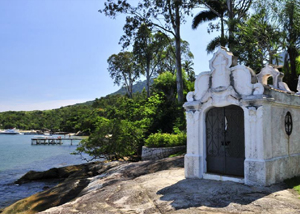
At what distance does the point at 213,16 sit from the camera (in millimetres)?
29312

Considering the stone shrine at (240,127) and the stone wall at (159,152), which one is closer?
the stone shrine at (240,127)

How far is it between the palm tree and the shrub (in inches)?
441

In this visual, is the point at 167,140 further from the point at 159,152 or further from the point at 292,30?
the point at 292,30

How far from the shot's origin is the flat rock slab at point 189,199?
6227 mm

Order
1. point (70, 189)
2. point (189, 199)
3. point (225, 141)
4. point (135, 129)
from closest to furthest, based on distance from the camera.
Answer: point (189, 199) < point (225, 141) < point (70, 189) < point (135, 129)

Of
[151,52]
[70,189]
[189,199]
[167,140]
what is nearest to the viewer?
[189,199]

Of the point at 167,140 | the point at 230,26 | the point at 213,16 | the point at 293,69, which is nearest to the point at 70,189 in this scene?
the point at 167,140

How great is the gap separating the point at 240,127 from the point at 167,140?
9.18m

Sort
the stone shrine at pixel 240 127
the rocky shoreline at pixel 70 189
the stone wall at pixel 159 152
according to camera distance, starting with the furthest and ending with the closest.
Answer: the stone wall at pixel 159 152
the rocky shoreline at pixel 70 189
the stone shrine at pixel 240 127

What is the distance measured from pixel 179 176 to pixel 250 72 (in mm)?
4152

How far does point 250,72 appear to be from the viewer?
8.12 meters

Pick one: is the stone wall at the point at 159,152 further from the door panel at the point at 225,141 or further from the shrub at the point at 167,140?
the door panel at the point at 225,141

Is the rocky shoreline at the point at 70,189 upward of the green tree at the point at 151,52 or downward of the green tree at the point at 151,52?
downward

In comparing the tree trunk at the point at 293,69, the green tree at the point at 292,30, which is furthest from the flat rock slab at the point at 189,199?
the green tree at the point at 292,30
